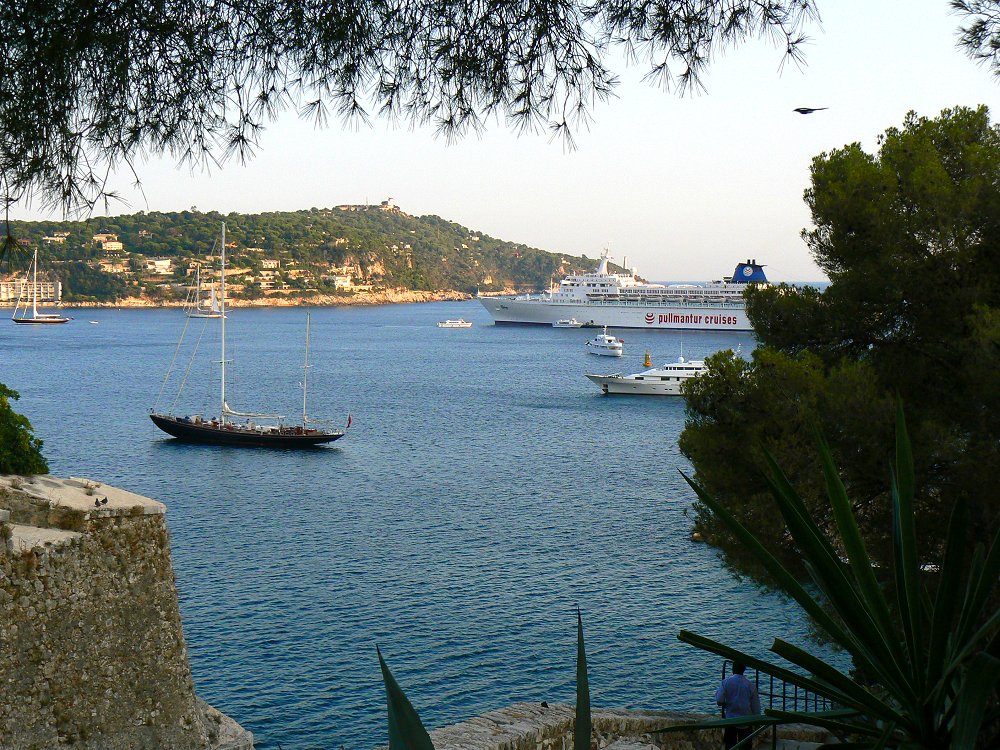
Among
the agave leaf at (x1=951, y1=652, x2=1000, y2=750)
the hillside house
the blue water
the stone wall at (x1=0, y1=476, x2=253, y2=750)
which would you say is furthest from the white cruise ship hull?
the agave leaf at (x1=951, y1=652, x2=1000, y2=750)

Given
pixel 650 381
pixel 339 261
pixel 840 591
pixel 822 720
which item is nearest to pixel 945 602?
pixel 840 591

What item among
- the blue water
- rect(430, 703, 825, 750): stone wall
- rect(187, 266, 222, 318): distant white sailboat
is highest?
rect(187, 266, 222, 318): distant white sailboat

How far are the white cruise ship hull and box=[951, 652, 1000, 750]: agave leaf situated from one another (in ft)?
200

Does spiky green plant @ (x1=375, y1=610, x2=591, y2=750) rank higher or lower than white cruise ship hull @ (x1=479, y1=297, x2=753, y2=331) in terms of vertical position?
lower

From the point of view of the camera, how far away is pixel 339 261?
350ft

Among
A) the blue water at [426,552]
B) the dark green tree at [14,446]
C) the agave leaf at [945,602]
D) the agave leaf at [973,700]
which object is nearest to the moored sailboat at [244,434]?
the blue water at [426,552]

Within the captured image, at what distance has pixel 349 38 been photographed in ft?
12.1

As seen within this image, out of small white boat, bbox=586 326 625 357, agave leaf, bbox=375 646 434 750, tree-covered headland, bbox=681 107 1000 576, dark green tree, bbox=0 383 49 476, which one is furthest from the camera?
small white boat, bbox=586 326 625 357

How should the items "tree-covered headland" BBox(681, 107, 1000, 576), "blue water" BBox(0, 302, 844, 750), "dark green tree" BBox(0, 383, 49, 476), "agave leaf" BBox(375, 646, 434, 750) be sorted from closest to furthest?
"agave leaf" BBox(375, 646, 434, 750)
"tree-covered headland" BBox(681, 107, 1000, 576)
"dark green tree" BBox(0, 383, 49, 476)
"blue water" BBox(0, 302, 844, 750)

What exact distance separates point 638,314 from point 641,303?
0.83 meters

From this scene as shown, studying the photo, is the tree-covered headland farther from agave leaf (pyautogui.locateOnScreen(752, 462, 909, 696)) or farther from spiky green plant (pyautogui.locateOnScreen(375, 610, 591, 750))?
spiky green plant (pyautogui.locateOnScreen(375, 610, 591, 750))

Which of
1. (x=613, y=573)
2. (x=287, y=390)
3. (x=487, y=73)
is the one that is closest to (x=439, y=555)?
(x=613, y=573)

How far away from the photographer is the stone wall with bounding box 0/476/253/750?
6.28 m

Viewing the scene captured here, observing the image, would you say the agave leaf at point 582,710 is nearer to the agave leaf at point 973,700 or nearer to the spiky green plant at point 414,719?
the spiky green plant at point 414,719
